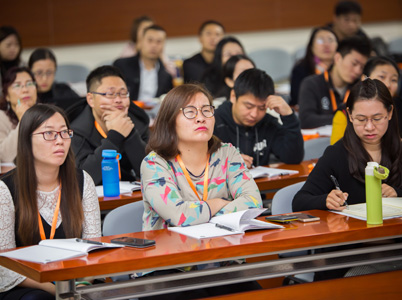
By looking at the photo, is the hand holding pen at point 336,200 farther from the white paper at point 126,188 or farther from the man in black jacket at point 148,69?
the man in black jacket at point 148,69

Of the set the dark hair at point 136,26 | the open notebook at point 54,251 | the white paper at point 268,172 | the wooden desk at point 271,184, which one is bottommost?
the open notebook at point 54,251

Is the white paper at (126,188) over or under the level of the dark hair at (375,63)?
under

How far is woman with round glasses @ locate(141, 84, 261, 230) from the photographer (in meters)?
2.57

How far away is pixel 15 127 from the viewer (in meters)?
4.17

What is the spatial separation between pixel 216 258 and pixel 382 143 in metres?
1.20

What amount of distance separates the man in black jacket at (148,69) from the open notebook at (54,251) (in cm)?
446

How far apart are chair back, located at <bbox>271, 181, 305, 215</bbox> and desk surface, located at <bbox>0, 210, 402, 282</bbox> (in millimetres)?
374

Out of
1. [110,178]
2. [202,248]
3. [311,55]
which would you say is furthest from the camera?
[311,55]

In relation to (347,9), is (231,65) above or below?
below

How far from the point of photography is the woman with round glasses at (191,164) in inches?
101

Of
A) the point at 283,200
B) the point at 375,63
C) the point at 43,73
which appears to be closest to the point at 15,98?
the point at 43,73

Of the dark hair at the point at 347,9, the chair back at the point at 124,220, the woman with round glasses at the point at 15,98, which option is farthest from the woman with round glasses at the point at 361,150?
the dark hair at the point at 347,9

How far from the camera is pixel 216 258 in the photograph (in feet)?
6.72

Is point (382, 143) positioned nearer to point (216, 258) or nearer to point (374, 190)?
point (374, 190)
